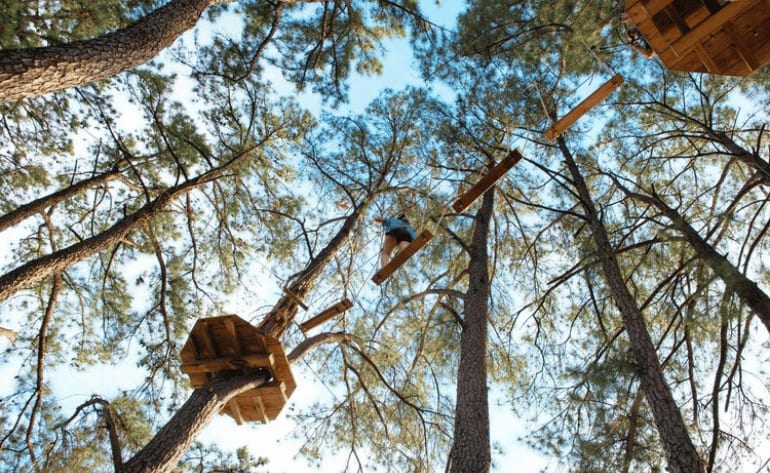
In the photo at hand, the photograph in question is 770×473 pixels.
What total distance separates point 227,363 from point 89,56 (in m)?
2.46

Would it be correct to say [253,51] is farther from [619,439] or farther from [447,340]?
[619,439]

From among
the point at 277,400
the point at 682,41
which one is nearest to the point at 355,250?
the point at 277,400

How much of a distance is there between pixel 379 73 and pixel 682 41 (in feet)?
15.7

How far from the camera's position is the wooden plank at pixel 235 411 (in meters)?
4.43

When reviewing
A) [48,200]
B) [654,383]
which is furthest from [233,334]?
[48,200]

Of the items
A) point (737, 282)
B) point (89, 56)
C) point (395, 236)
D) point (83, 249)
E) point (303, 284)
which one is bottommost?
point (737, 282)

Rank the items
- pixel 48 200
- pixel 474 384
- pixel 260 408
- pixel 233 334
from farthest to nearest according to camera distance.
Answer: pixel 48 200 → pixel 474 384 → pixel 260 408 → pixel 233 334

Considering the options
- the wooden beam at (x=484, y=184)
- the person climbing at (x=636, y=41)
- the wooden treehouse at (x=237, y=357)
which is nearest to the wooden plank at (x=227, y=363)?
the wooden treehouse at (x=237, y=357)

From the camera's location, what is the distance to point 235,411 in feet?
15.1

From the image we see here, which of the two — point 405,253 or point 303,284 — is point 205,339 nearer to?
point 303,284

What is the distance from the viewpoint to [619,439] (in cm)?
432

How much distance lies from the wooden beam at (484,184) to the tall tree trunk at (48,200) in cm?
475

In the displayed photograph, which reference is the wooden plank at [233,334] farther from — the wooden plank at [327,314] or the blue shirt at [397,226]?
the blue shirt at [397,226]

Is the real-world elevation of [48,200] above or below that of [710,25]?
above
